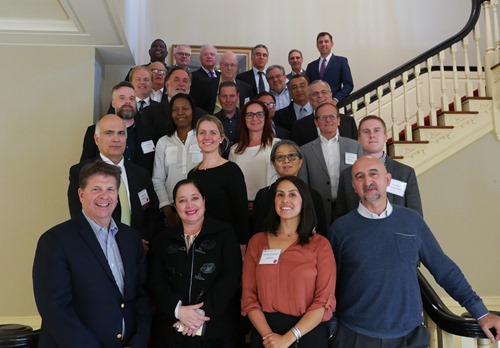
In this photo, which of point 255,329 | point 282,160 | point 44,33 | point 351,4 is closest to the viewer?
point 255,329

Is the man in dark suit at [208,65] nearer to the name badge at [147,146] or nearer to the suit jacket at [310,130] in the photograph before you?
the suit jacket at [310,130]

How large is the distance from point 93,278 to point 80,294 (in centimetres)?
8

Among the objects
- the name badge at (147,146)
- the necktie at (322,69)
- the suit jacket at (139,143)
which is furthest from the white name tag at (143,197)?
the necktie at (322,69)

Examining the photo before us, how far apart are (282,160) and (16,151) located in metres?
3.12

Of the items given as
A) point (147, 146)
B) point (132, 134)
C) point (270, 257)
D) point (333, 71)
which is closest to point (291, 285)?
point (270, 257)

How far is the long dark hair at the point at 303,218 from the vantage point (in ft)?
7.54

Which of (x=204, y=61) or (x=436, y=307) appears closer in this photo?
(x=436, y=307)

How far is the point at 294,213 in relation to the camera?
2.31m

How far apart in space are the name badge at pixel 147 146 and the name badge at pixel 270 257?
4.97 feet

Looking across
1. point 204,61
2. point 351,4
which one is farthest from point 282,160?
point 351,4

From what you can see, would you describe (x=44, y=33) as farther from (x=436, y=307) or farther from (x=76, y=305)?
(x=436, y=307)

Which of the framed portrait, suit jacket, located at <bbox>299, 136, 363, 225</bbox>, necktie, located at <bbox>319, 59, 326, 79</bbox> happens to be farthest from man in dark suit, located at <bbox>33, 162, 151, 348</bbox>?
the framed portrait

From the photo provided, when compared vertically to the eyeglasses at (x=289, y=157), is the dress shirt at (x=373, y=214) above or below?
below

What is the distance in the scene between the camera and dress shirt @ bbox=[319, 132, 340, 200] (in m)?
3.22
